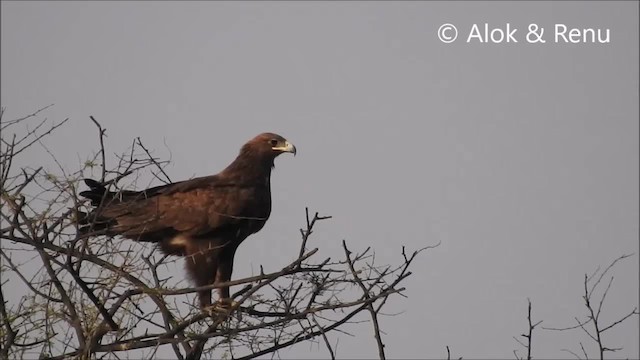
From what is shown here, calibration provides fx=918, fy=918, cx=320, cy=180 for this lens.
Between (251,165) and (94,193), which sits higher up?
(251,165)

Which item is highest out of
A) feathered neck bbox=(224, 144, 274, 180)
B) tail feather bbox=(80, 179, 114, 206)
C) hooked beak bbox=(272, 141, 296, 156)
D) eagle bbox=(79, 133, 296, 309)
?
hooked beak bbox=(272, 141, 296, 156)

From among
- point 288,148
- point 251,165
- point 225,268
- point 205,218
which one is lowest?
point 225,268

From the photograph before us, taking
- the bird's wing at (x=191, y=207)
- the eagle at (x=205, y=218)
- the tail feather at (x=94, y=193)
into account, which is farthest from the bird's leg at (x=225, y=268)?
the tail feather at (x=94, y=193)

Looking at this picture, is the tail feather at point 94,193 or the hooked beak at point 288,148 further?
the hooked beak at point 288,148

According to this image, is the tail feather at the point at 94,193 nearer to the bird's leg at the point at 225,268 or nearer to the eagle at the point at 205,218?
the eagle at the point at 205,218

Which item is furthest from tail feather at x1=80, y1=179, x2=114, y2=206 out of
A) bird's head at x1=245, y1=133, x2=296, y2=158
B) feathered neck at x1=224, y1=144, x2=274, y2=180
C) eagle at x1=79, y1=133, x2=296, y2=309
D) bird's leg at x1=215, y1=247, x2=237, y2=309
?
bird's head at x1=245, y1=133, x2=296, y2=158

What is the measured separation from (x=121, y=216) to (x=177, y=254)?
0.78m

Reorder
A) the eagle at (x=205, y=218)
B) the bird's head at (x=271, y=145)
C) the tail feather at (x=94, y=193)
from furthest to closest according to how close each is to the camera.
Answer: the bird's head at (x=271, y=145) < the eagle at (x=205, y=218) < the tail feather at (x=94, y=193)

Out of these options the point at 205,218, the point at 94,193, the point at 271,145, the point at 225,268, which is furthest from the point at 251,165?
the point at 94,193

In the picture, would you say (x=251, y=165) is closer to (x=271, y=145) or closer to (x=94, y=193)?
(x=271, y=145)

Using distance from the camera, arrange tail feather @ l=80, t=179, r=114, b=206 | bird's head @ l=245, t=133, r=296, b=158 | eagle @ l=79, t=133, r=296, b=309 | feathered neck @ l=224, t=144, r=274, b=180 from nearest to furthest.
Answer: tail feather @ l=80, t=179, r=114, b=206 < eagle @ l=79, t=133, r=296, b=309 < feathered neck @ l=224, t=144, r=274, b=180 < bird's head @ l=245, t=133, r=296, b=158

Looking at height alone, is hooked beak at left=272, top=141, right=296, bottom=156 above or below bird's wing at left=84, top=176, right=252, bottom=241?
above

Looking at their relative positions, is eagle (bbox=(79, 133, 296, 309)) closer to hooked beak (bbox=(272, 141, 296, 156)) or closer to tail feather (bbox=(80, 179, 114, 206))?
hooked beak (bbox=(272, 141, 296, 156))

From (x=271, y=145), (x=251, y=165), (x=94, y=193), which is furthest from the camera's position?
(x=271, y=145)
